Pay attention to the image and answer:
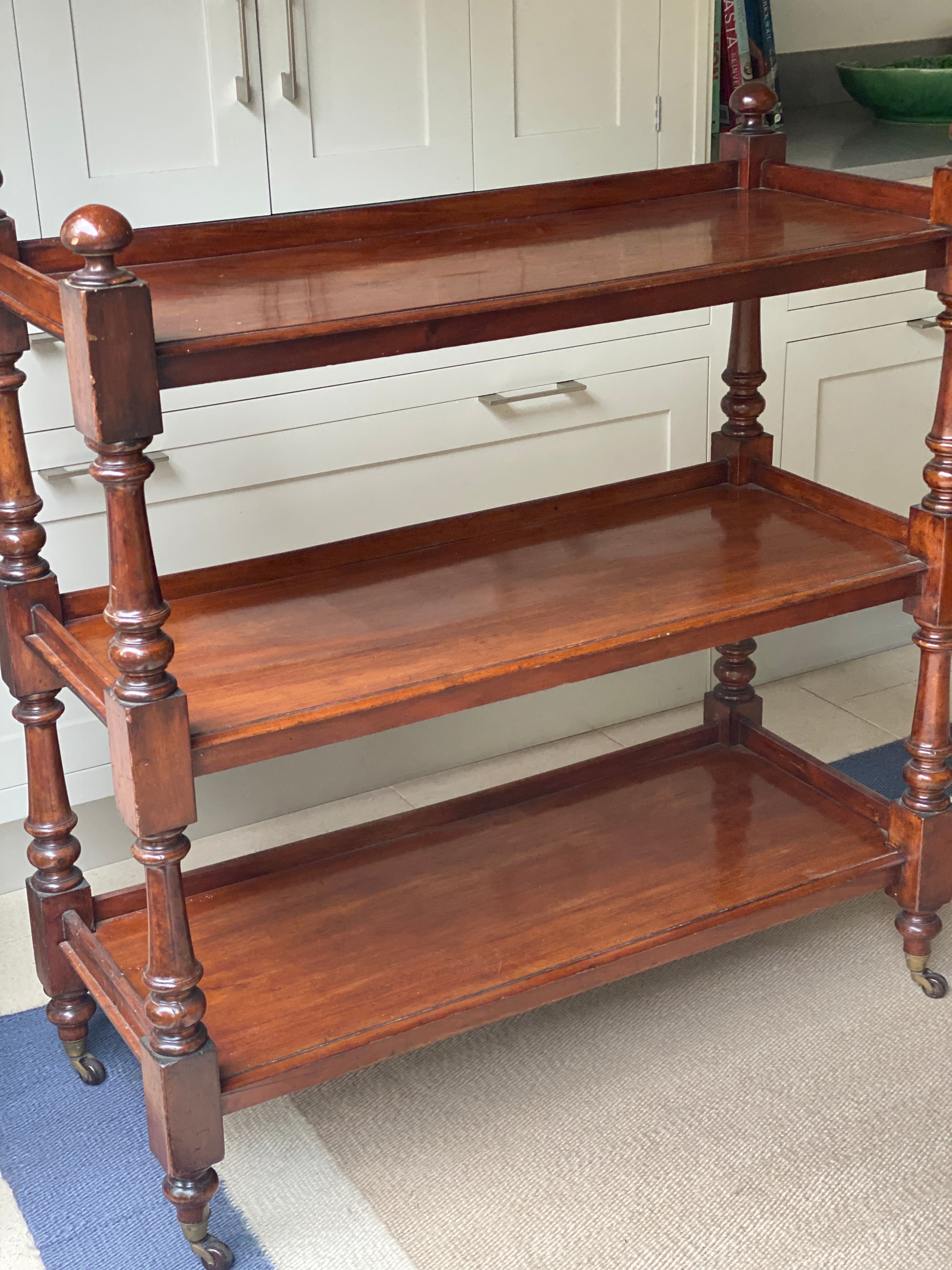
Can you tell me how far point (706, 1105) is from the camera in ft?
6.08

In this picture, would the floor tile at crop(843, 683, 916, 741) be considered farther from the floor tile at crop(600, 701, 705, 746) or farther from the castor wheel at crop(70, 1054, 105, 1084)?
the castor wheel at crop(70, 1054, 105, 1084)

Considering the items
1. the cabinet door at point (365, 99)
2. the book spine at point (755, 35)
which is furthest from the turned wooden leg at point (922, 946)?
the book spine at point (755, 35)

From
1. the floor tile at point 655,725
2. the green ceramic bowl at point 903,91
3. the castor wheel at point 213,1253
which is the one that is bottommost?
the floor tile at point 655,725

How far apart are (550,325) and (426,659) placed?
392 millimetres

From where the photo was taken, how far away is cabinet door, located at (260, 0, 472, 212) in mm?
2162

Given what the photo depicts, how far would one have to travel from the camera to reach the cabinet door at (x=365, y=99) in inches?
85.1

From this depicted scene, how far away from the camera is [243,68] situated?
212 centimetres

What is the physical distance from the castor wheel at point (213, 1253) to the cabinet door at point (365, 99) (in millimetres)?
1462

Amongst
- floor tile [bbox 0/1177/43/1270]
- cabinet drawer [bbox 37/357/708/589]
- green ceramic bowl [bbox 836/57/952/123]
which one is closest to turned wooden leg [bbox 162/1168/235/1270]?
floor tile [bbox 0/1177/43/1270]

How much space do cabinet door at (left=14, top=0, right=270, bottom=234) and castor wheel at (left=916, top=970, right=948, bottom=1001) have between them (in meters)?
1.51

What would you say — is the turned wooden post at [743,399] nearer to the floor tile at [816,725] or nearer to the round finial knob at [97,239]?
the floor tile at [816,725]

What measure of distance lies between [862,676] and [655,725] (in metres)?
0.51

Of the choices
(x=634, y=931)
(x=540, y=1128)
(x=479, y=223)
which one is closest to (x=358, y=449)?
(x=479, y=223)

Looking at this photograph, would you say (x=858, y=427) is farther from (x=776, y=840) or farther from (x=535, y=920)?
(x=535, y=920)
